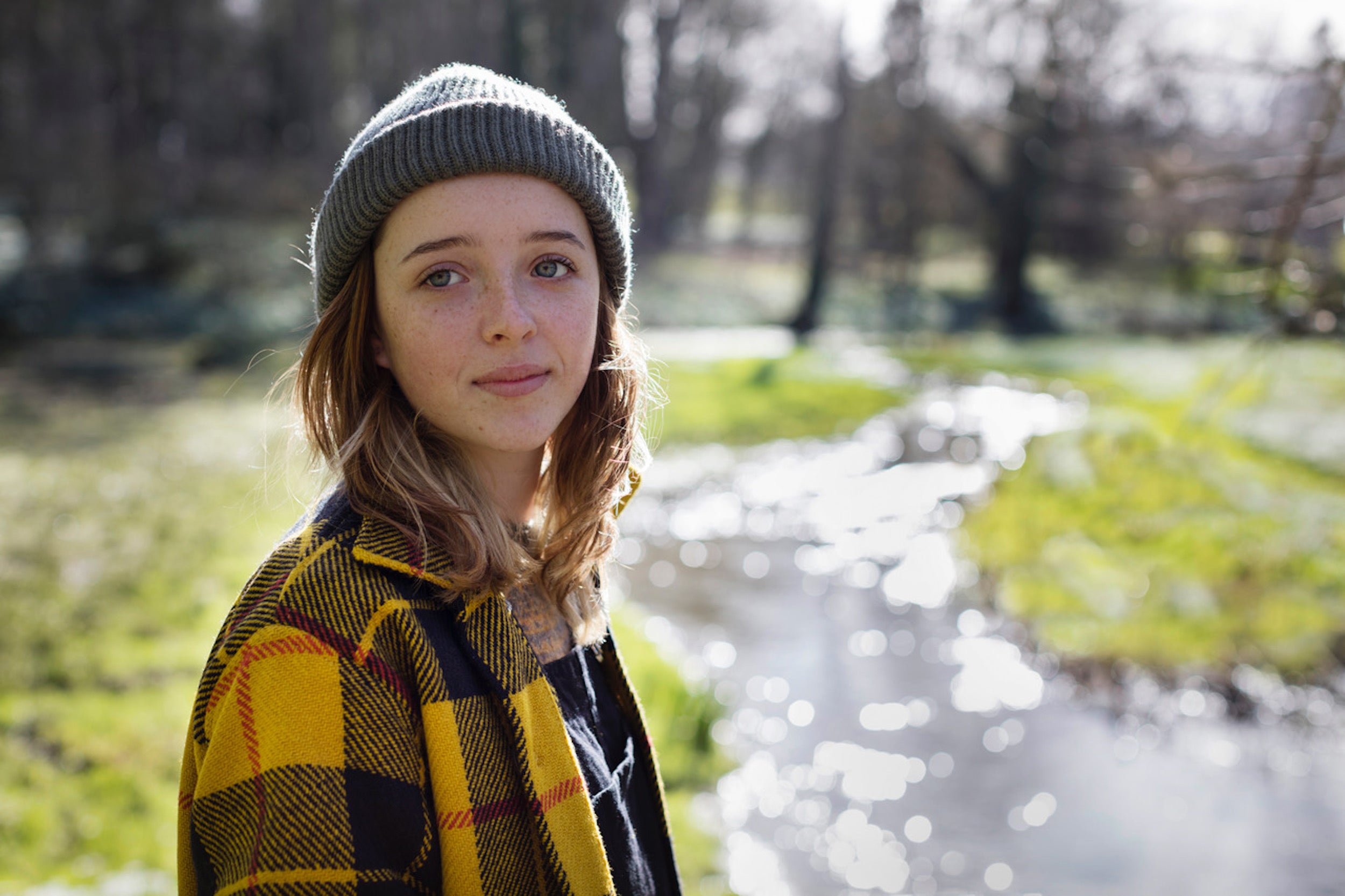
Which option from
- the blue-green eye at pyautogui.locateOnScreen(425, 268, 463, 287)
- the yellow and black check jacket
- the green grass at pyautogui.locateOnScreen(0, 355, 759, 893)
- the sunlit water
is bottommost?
the sunlit water

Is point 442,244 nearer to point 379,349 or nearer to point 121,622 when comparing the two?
point 379,349

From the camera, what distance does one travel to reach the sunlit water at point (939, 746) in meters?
5.17

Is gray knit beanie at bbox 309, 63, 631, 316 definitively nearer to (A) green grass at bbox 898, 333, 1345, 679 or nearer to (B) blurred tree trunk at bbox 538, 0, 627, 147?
(A) green grass at bbox 898, 333, 1345, 679

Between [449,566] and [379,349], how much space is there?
42 cm

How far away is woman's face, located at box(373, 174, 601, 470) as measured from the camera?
5.16 ft

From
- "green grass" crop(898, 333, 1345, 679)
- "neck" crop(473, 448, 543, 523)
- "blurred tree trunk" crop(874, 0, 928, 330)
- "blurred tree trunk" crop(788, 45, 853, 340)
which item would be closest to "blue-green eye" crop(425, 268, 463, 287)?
"neck" crop(473, 448, 543, 523)

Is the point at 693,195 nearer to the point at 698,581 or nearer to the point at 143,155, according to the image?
the point at 143,155

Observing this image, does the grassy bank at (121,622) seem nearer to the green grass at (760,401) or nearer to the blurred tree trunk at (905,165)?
the green grass at (760,401)

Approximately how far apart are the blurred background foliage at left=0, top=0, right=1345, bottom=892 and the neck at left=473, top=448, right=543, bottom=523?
810 millimetres

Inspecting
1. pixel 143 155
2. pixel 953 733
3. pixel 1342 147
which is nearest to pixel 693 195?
pixel 143 155

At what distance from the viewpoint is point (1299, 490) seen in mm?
10219

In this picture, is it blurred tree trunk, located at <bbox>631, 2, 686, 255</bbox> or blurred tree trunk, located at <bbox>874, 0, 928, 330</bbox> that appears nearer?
blurred tree trunk, located at <bbox>874, 0, 928, 330</bbox>

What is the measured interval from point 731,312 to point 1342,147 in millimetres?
19804

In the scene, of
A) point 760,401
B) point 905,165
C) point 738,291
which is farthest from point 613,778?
point 905,165
